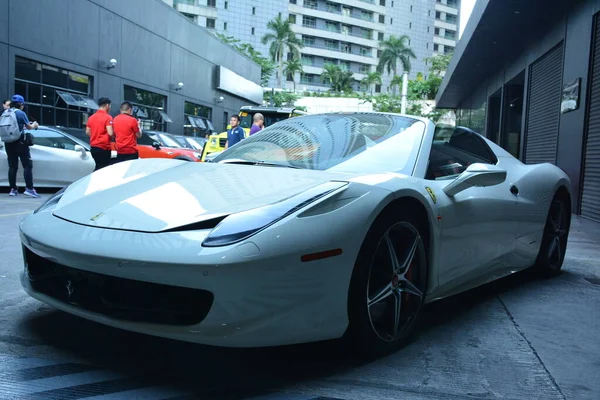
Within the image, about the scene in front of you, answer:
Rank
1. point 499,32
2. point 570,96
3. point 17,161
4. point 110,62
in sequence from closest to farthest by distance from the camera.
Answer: point 17,161 < point 570,96 < point 499,32 < point 110,62

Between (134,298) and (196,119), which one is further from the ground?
(196,119)

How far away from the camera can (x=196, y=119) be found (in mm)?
29609

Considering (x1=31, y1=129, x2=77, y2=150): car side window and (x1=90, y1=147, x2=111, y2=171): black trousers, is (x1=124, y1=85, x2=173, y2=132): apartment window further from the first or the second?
(x1=90, y1=147, x2=111, y2=171): black trousers

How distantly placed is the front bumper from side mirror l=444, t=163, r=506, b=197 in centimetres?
91

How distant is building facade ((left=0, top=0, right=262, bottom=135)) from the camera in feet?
52.0

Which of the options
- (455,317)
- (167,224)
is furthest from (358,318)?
(455,317)

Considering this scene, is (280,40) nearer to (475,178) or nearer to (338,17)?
(338,17)

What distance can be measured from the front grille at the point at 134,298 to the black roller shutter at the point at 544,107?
1190 centimetres

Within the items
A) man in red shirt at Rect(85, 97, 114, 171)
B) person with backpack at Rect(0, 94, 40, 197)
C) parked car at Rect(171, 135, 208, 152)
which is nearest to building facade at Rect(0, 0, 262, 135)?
parked car at Rect(171, 135, 208, 152)

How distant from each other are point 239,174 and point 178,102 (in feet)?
82.2

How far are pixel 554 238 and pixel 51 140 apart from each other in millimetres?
8593

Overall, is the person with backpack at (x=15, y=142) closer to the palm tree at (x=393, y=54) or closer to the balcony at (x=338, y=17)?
the palm tree at (x=393, y=54)

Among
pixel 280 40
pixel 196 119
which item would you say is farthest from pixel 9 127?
pixel 280 40

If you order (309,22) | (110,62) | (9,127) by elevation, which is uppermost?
(309,22)
